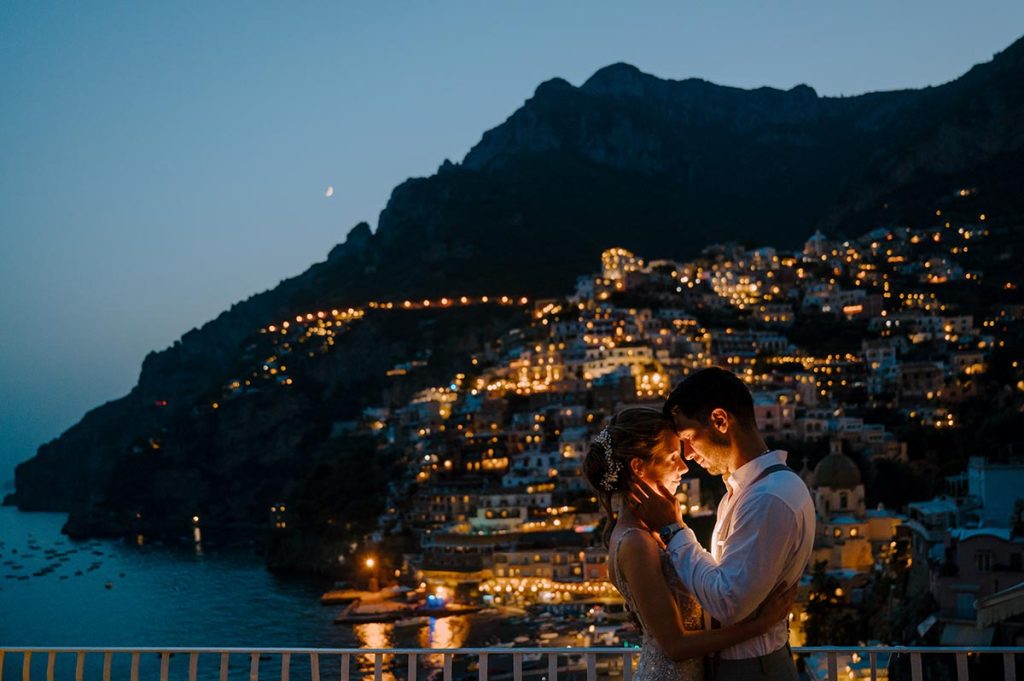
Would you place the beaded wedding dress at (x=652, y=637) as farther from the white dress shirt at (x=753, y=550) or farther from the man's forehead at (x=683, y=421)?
the man's forehead at (x=683, y=421)

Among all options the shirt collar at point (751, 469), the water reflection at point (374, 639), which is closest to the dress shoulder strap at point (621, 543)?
the shirt collar at point (751, 469)

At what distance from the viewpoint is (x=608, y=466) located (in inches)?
98.9

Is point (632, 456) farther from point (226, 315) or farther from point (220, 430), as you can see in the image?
point (226, 315)

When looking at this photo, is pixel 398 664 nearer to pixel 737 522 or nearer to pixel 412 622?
pixel 412 622

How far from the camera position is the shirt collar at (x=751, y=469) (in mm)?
2469

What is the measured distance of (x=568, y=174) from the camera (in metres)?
114

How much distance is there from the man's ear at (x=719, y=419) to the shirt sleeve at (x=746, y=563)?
19cm

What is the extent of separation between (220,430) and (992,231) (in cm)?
5223

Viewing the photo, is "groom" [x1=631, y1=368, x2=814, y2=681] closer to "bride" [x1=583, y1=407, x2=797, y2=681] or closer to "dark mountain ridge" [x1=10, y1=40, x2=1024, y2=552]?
"bride" [x1=583, y1=407, x2=797, y2=681]

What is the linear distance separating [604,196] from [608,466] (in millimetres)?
109907

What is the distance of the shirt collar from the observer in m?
2.47

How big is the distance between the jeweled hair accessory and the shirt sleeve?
0.22 metres

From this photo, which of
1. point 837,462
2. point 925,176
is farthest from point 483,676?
point 925,176

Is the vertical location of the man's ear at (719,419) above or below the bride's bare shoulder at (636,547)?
above
